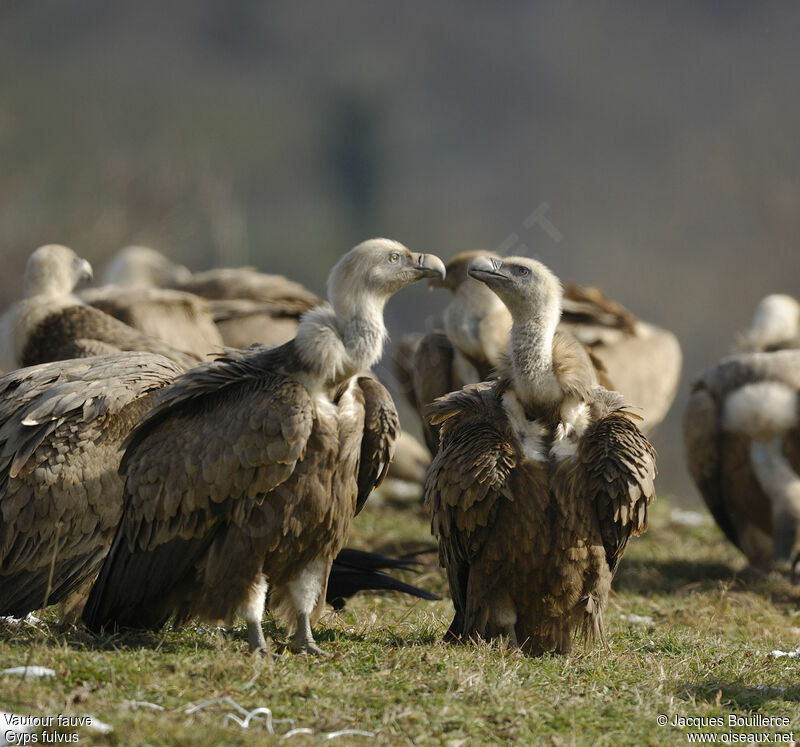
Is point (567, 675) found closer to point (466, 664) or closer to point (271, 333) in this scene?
point (466, 664)

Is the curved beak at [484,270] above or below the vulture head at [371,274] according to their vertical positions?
above

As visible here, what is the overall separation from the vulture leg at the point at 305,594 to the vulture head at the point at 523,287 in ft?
4.93

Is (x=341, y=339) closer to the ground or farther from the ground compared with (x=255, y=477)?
farther from the ground

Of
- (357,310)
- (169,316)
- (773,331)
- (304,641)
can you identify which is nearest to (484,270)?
(357,310)

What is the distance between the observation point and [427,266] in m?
5.18

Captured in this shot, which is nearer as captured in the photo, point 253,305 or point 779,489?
point 779,489

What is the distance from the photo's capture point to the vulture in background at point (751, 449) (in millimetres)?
9109

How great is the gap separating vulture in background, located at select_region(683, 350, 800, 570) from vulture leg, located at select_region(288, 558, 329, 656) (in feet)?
16.2

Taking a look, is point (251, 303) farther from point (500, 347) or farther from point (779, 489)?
point (779, 489)

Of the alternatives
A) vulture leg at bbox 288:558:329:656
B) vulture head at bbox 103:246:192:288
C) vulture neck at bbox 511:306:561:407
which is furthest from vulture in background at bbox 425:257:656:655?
vulture head at bbox 103:246:192:288

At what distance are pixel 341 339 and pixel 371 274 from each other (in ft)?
1.05

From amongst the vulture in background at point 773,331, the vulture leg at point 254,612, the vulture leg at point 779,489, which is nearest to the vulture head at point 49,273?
the vulture leg at point 254,612

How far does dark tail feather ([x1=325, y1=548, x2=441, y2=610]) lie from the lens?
623 centimetres

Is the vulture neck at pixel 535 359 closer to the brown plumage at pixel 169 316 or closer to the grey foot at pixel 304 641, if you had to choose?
the grey foot at pixel 304 641
